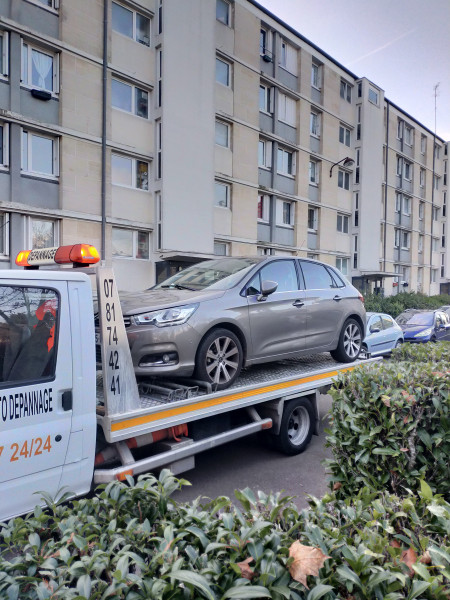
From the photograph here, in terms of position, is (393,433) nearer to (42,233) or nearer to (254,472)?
(254,472)

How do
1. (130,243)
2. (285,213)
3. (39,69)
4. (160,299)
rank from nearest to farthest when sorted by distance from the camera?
1. (160,299)
2. (39,69)
3. (130,243)
4. (285,213)

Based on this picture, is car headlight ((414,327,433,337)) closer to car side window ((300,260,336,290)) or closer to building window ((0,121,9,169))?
car side window ((300,260,336,290))

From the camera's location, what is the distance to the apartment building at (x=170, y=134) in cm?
1327

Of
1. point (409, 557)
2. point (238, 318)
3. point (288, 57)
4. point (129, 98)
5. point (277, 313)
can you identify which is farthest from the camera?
point (288, 57)

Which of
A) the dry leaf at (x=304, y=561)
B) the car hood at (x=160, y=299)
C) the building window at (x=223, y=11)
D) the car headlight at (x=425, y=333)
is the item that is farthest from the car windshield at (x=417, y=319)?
the dry leaf at (x=304, y=561)

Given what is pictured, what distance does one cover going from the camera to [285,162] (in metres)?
22.2

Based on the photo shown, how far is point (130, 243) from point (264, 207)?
7789mm

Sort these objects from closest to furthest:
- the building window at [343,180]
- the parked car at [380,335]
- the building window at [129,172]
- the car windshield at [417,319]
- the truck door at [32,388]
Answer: the truck door at [32,388]
the parked car at [380,335]
the car windshield at [417,319]
the building window at [129,172]
the building window at [343,180]

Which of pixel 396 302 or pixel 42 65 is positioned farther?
pixel 396 302

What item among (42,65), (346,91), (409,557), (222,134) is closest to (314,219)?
(222,134)

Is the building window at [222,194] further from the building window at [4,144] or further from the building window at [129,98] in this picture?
the building window at [4,144]

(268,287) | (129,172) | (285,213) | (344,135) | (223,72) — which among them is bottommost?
(268,287)

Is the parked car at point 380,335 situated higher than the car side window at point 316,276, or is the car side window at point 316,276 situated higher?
the car side window at point 316,276

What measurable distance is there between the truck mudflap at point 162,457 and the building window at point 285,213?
1800 cm
